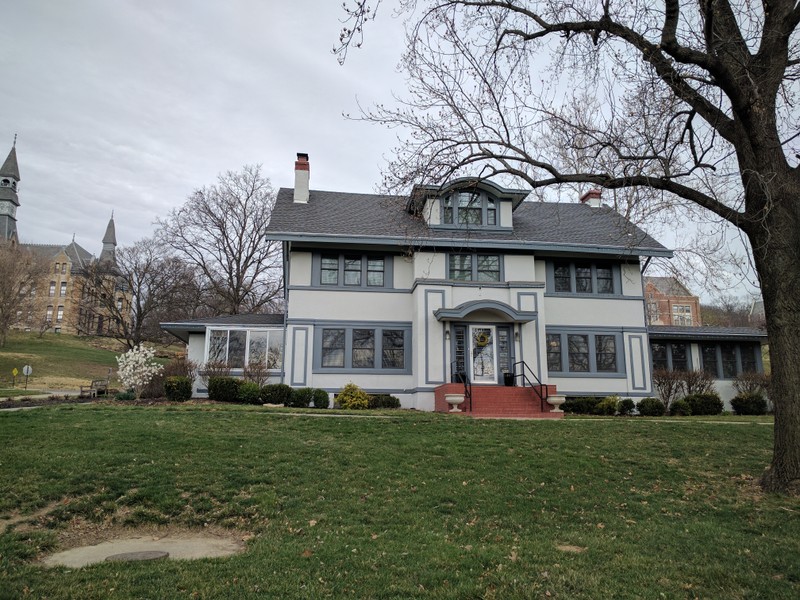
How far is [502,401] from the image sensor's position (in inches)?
692

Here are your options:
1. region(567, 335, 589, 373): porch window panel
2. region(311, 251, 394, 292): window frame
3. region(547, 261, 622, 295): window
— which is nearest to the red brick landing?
region(567, 335, 589, 373): porch window panel

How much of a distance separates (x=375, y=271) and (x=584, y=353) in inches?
328

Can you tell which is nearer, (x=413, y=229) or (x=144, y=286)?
(x=413, y=229)

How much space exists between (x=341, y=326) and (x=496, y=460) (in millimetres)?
10881

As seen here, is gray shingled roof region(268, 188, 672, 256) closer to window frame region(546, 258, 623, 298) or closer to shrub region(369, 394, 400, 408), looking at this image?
window frame region(546, 258, 623, 298)

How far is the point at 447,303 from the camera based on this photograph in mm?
19203

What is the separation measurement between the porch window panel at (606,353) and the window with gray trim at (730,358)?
4.73m

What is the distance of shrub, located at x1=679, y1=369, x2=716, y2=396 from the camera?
68.4ft

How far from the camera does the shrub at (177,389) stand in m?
17.5

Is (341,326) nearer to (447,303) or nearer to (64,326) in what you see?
(447,303)

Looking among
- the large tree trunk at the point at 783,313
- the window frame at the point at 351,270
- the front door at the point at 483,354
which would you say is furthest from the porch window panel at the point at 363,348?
the large tree trunk at the point at 783,313

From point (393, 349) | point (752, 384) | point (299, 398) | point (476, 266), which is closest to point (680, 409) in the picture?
point (752, 384)

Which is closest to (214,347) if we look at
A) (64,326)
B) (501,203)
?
(501,203)

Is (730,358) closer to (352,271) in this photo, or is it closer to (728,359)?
(728,359)
